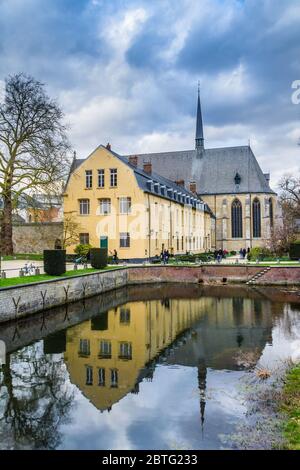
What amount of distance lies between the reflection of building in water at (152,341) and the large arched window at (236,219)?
35561mm

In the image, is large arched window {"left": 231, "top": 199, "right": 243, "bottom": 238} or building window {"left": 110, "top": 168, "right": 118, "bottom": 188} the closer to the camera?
building window {"left": 110, "top": 168, "right": 118, "bottom": 188}

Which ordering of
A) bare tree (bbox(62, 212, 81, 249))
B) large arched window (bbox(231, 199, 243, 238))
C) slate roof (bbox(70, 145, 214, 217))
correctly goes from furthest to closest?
large arched window (bbox(231, 199, 243, 238)) → slate roof (bbox(70, 145, 214, 217)) → bare tree (bbox(62, 212, 81, 249))

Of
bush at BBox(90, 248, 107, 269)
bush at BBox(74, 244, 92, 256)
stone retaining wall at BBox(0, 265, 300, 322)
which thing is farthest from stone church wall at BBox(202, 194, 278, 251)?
bush at BBox(90, 248, 107, 269)

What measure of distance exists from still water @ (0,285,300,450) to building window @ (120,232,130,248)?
48.5 ft

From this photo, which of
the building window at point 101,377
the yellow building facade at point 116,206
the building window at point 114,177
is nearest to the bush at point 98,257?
the yellow building facade at point 116,206

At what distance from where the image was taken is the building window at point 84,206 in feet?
118

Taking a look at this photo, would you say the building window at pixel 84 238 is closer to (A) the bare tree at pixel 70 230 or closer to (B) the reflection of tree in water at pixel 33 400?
(A) the bare tree at pixel 70 230

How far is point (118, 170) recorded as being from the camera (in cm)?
3462

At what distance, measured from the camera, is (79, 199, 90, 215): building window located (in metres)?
36.0

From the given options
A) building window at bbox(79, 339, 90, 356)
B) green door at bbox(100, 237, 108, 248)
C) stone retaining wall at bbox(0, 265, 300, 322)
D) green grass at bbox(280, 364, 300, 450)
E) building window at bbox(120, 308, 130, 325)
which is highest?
green door at bbox(100, 237, 108, 248)

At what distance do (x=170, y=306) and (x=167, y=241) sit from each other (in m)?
17.9

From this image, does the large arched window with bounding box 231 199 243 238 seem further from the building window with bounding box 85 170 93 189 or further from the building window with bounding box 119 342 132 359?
the building window with bounding box 119 342 132 359

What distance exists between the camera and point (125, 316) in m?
18.3
